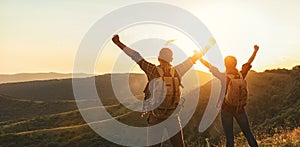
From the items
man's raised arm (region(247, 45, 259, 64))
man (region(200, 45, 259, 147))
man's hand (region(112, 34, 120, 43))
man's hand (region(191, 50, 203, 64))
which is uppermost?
man's hand (region(112, 34, 120, 43))

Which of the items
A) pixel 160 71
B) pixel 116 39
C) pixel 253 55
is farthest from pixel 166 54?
pixel 253 55

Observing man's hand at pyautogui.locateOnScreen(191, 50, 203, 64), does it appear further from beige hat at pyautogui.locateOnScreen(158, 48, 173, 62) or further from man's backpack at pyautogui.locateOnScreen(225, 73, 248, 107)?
man's backpack at pyautogui.locateOnScreen(225, 73, 248, 107)

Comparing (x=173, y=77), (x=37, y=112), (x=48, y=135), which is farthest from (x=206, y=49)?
(x=37, y=112)

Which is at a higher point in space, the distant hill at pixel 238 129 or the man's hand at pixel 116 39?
the distant hill at pixel 238 129

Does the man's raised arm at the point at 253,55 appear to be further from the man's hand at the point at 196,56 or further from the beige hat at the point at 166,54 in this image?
the beige hat at the point at 166,54

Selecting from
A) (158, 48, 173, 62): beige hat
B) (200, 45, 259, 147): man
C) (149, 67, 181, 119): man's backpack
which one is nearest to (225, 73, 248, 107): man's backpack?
(200, 45, 259, 147): man

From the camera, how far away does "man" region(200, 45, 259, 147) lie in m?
8.26

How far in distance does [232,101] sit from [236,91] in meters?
0.25

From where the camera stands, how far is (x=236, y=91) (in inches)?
329

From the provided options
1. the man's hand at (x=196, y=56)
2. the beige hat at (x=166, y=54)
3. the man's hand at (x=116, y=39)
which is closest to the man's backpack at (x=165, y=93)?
the beige hat at (x=166, y=54)

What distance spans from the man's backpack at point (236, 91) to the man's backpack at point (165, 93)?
4.58 feet

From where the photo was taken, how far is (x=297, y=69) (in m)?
42.4

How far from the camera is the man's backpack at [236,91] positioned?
8.31m

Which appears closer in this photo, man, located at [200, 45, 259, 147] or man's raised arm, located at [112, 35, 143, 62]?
man's raised arm, located at [112, 35, 143, 62]
